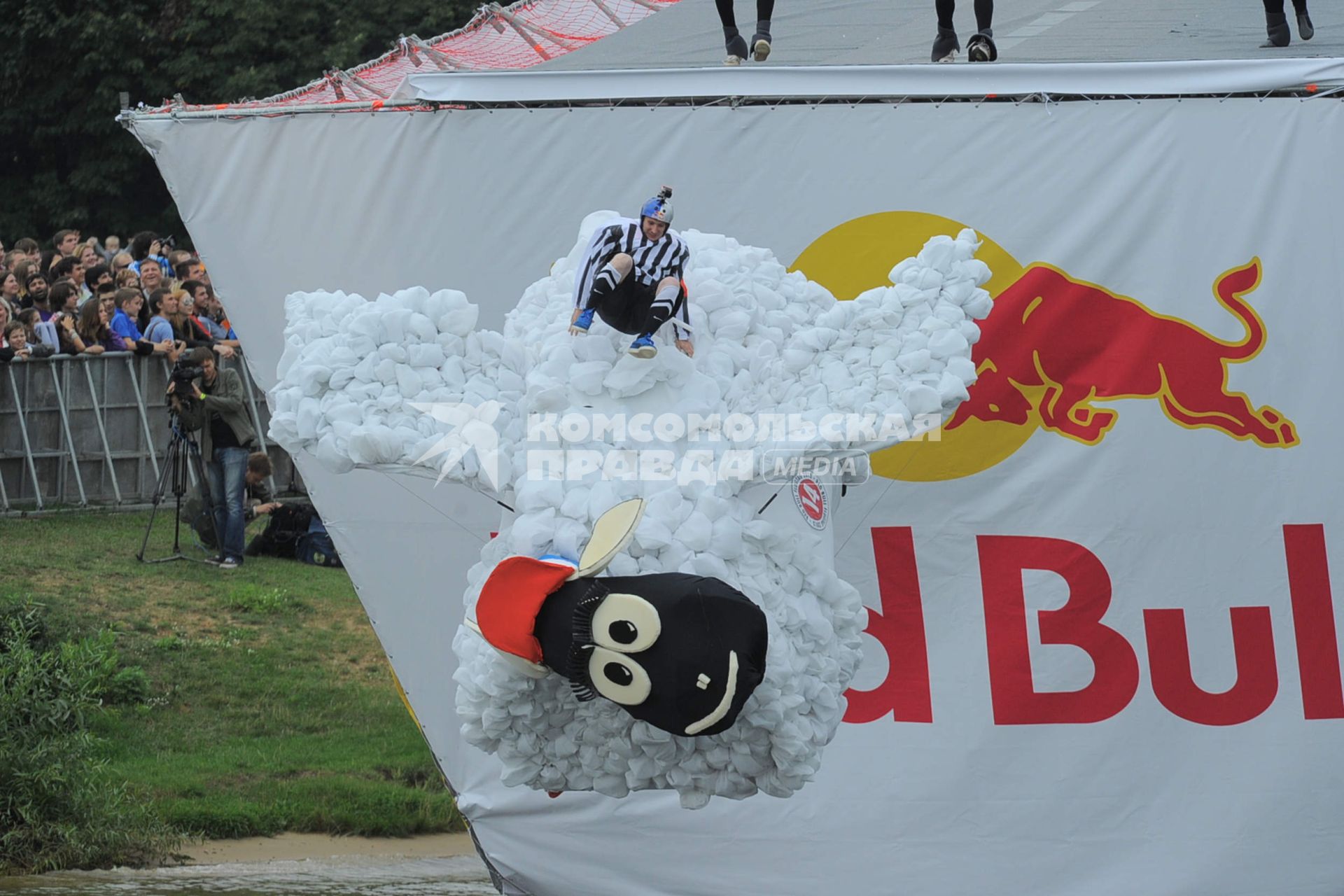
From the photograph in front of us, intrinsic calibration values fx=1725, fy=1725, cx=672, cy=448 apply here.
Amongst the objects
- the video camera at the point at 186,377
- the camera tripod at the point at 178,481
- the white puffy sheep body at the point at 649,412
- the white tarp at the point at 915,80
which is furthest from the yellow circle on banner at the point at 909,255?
the camera tripod at the point at 178,481

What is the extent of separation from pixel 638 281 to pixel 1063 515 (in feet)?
8.17

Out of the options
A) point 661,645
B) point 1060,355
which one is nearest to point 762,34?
point 1060,355

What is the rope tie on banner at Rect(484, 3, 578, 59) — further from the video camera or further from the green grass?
the green grass

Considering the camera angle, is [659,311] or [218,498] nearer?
[659,311]

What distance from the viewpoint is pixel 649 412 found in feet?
12.5

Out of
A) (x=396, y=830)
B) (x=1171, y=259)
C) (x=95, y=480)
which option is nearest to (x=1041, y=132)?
(x=1171, y=259)

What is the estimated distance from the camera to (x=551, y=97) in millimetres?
5750

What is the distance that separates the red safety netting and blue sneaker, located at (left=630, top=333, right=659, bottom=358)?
2715 millimetres

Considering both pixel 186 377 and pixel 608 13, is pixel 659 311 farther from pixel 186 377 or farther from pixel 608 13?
pixel 186 377

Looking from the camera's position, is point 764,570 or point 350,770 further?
point 350,770

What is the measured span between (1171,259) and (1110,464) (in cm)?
73

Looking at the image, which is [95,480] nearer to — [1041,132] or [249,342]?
[249,342]

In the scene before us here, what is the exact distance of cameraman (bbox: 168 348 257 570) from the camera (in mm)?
9477

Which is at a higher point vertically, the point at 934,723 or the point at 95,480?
the point at 95,480
